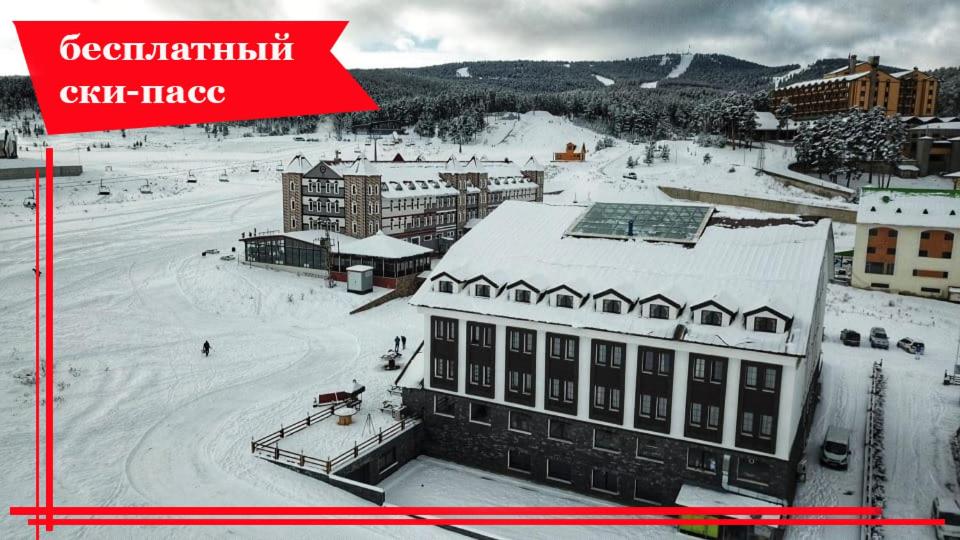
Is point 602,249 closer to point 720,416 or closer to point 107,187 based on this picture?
point 720,416

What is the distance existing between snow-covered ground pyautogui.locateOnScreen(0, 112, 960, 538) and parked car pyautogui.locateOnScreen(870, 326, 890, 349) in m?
1.71

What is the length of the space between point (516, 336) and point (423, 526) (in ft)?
29.6

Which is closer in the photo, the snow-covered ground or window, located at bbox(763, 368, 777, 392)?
window, located at bbox(763, 368, 777, 392)

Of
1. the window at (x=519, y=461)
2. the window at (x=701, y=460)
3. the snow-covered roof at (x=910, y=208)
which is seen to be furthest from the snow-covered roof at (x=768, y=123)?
the window at (x=519, y=461)

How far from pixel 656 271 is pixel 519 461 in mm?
10371

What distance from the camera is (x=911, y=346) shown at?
43.1m

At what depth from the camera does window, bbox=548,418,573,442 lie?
94.2 feet

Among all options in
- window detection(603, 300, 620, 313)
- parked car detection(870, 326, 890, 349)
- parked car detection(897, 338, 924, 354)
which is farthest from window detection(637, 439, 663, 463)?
parked car detection(897, 338, 924, 354)

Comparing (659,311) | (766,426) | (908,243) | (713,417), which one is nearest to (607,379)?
(659,311)

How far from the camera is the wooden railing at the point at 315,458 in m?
26.7

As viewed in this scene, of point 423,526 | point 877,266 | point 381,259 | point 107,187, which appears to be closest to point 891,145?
point 877,266

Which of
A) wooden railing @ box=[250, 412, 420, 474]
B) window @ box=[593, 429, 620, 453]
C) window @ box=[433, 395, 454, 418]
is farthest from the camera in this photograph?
window @ box=[433, 395, 454, 418]

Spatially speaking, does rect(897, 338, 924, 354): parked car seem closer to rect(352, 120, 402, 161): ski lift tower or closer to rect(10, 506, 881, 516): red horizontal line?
rect(10, 506, 881, 516): red horizontal line

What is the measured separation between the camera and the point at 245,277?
56.1 m
